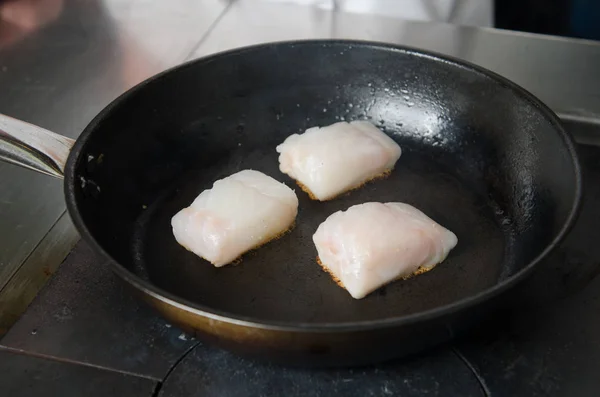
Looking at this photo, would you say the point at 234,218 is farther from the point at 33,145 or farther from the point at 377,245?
the point at 33,145

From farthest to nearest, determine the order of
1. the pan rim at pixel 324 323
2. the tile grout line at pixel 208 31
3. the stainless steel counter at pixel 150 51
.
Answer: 1. the tile grout line at pixel 208 31
2. the stainless steel counter at pixel 150 51
3. the pan rim at pixel 324 323

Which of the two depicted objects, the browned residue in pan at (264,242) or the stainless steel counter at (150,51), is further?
the stainless steel counter at (150,51)

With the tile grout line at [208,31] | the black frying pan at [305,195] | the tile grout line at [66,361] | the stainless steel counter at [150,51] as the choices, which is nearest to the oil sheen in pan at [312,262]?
the black frying pan at [305,195]

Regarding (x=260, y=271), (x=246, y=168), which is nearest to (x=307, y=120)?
(x=246, y=168)

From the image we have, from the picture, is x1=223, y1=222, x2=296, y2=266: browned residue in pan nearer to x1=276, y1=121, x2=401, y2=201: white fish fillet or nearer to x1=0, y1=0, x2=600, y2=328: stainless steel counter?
x1=276, y1=121, x2=401, y2=201: white fish fillet

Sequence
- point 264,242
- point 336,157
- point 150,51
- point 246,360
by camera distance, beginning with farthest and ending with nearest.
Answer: point 150,51 < point 336,157 < point 264,242 < point 246,360

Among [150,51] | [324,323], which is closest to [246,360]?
[324,323]

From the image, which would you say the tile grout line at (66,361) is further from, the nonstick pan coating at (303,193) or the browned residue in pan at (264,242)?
the browned residue in pan at (264,242)
